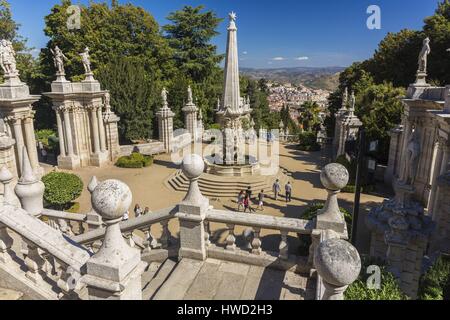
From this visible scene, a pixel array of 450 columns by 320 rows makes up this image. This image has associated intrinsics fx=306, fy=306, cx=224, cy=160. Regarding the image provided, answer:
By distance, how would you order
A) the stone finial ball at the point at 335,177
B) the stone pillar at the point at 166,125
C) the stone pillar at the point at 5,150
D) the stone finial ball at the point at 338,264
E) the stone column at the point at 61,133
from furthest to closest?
the stone pillar at the point at 166,125, the stone column at the point at 61,133, the stone pillar at the point at 5,150, the stone finial ball at the point at 335,177, the stone finial ball at the point at 338,264

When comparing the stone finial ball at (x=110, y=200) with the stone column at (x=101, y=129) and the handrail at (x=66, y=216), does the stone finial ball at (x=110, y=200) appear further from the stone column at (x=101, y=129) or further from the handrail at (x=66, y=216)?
the stone column at (x=101, y=129)

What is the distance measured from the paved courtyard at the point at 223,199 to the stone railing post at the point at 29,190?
6.18 m

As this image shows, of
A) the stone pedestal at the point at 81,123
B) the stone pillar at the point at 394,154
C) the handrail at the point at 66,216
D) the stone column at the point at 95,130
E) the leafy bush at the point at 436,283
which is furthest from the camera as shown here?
the stone column at the point at 95,130

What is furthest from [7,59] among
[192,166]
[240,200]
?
[192,166]

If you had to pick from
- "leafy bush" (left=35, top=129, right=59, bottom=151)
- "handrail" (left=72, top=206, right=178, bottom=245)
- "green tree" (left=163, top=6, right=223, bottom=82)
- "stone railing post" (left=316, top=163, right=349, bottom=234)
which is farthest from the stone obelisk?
"green tree" (left=163, top=6, right=223, bottom=82)

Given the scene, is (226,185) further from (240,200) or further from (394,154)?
(394,154)

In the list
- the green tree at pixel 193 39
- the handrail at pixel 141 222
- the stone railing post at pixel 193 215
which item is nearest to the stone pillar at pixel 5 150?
the handrail at pixel 141 222

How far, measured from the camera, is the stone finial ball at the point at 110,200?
11.9 ft

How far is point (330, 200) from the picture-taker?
17.9 feet

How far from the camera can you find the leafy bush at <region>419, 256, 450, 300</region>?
622cm

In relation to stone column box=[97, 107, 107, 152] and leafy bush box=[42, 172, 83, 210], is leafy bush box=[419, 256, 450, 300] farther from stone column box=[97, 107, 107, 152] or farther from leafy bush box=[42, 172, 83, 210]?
stone column box=[97, 107, 107, 152]

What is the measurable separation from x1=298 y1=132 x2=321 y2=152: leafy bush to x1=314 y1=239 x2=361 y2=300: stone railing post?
2983 centimetres
